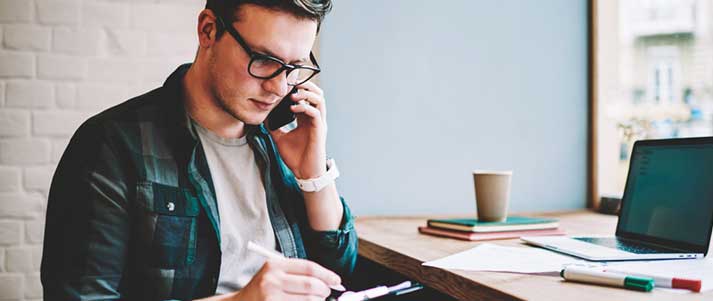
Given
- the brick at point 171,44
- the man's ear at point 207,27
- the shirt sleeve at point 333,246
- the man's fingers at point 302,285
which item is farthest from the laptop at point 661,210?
the brick at point 171,44

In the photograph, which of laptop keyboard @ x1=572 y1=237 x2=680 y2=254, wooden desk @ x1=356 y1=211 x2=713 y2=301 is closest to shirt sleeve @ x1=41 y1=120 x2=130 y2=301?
wooden desk @ x1=356 y1=211 x2=713 y2=301

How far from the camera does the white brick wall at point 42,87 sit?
1757mm

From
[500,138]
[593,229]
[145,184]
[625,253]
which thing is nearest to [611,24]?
[500,138]

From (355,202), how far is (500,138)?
52cm

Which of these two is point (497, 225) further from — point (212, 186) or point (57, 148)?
point (57, 148)

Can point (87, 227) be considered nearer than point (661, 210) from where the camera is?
Yes

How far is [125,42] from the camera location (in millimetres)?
1841

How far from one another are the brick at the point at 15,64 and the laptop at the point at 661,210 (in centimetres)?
137

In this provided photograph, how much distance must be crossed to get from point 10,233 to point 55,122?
1.05ft

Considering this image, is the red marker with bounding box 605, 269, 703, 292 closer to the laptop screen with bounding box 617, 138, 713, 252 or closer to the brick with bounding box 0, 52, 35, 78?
the laptop screen with bounding box 617, 138, 713, 252

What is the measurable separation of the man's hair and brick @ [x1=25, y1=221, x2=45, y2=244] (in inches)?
35.8

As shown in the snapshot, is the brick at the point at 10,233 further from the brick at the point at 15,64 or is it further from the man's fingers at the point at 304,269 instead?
the man's fingers at the point at 304,269

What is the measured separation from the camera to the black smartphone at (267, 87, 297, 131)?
54.9 inches

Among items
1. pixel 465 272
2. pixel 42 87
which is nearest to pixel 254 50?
pixel 465 272
